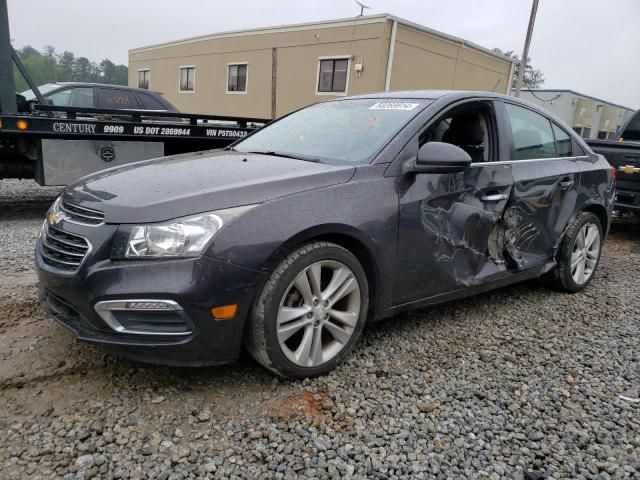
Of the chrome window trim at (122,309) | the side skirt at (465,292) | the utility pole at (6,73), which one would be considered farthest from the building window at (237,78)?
the chrome window trim at (122,309)

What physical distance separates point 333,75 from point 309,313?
16.8 meters

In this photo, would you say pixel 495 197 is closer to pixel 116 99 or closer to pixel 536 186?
pixel 536 186

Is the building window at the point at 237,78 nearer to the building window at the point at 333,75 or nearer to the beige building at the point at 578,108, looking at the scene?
the building window at the point at 333,75

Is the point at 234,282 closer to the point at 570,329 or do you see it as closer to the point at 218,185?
the point at 218,185

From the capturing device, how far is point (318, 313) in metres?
2.62

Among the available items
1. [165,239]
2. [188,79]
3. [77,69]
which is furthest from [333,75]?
[77,69]

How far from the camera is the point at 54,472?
1923 mm

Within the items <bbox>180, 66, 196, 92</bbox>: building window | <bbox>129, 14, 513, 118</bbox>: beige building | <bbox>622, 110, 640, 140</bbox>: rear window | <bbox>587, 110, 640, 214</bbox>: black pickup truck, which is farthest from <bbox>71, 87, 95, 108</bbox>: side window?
<bbox>180, 66, 196, 92</bbox>: building window

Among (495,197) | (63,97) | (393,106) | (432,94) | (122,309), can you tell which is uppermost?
(432,94)

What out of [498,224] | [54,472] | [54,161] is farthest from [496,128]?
A: [54,161]

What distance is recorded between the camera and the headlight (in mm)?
2266

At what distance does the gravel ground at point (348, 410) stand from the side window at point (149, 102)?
19.6 ft

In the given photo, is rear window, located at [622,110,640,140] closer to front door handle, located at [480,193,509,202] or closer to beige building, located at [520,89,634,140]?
front door handle, located at [480,193,509,202]

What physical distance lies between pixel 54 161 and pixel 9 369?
4040mm
